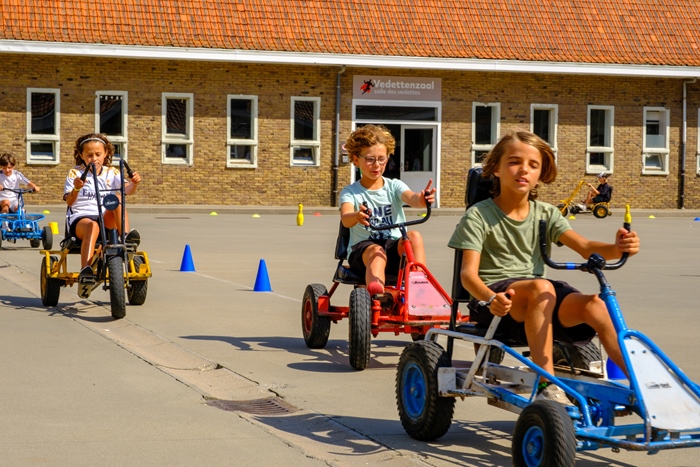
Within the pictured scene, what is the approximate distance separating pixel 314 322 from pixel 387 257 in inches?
28.0

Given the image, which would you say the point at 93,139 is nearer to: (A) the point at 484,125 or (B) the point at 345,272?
(B) the point at 345,272

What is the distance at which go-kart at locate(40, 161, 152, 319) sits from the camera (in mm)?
10086

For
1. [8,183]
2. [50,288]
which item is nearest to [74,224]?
[50,288]

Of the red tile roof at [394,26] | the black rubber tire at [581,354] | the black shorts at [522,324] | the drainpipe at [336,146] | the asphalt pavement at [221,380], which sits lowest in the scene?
the asphalt pavement at [221,380]

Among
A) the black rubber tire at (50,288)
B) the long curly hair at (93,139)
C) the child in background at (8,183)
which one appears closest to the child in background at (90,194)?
the long curly hair at (93,139)

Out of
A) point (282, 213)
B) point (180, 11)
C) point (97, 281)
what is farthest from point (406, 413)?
point (180, 11)

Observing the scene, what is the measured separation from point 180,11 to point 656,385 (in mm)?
30550

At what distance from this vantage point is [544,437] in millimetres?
4727

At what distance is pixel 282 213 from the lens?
32344mm

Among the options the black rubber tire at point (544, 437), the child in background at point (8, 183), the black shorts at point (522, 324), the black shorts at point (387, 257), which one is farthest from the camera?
the child in background at point (8, 183)

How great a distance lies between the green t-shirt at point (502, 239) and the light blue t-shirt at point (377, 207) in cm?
279

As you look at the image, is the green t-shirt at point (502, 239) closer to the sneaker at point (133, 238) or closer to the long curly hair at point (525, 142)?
the long curly hair at point (525, 142)

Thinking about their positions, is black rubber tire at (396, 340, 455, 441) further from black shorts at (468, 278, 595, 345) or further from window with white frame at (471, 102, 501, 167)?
window with white frame at (471, 102, 501, 167)

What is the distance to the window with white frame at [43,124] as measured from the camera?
107 feet
